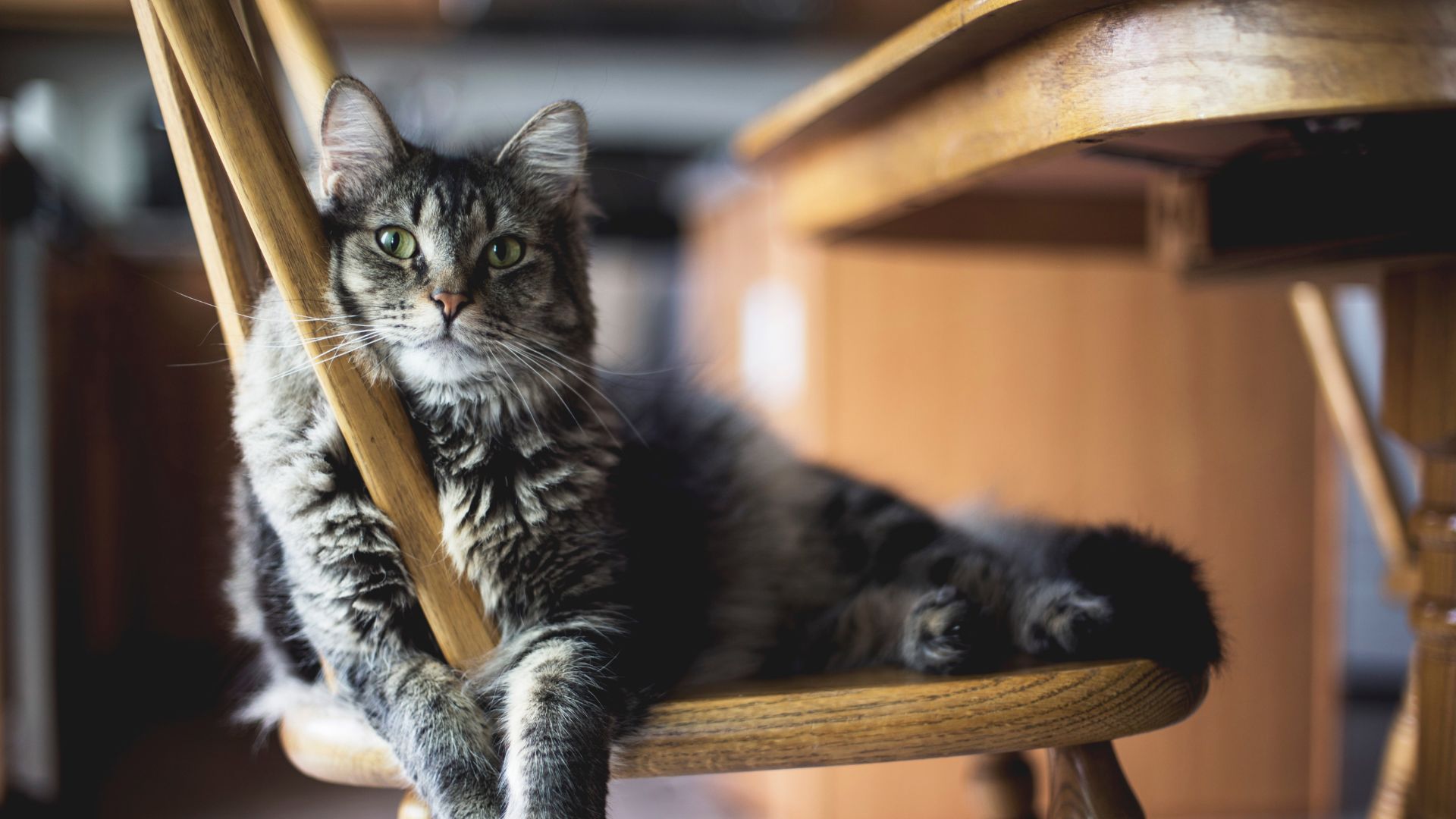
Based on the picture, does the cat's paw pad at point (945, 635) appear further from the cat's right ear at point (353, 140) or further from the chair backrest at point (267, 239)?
the cat's right ear at point (353, 140)

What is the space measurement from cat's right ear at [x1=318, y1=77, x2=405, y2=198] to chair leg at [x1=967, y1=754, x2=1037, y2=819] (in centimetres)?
73

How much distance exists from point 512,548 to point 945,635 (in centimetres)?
32

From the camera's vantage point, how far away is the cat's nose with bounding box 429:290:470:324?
0.73 meters

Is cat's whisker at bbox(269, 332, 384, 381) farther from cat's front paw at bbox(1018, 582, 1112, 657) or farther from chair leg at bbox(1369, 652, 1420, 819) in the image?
chair leg at bbox(1369, 652, 1420, 819)

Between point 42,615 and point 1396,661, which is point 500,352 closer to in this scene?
point 42,615

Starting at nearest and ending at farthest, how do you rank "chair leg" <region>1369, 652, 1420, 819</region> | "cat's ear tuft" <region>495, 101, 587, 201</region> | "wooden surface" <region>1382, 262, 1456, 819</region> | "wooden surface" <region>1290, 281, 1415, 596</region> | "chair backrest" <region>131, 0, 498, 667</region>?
"chair backrest" <region>131, 0, 498, 667</region> → "cat's ear tuft" <region>495, 101, 587, 201</region> → "wooden surface" <region>1382, 262, 1456, 819</region> → "chair leg" <region>1369, 652, 1420, 819</region> → "wooden surface" <region>1290, 281, 1415, 596</region>

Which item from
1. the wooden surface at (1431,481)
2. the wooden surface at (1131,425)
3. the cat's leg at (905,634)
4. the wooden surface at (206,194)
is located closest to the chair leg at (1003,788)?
the cat's leg at (905,634)

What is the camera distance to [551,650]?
0.73 m

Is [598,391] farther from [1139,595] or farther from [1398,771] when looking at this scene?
[1398,771]

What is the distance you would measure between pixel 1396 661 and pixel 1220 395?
1360 mm

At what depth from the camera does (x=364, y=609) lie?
732mm

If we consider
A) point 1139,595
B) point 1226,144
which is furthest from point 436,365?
point 1226,144

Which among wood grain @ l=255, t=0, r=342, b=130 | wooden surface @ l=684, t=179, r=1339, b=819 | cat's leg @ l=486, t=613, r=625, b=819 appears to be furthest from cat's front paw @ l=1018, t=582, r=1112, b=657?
wooden surface @ l=684, t=179, r=1339, b=819

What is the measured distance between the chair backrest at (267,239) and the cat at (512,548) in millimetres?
23
